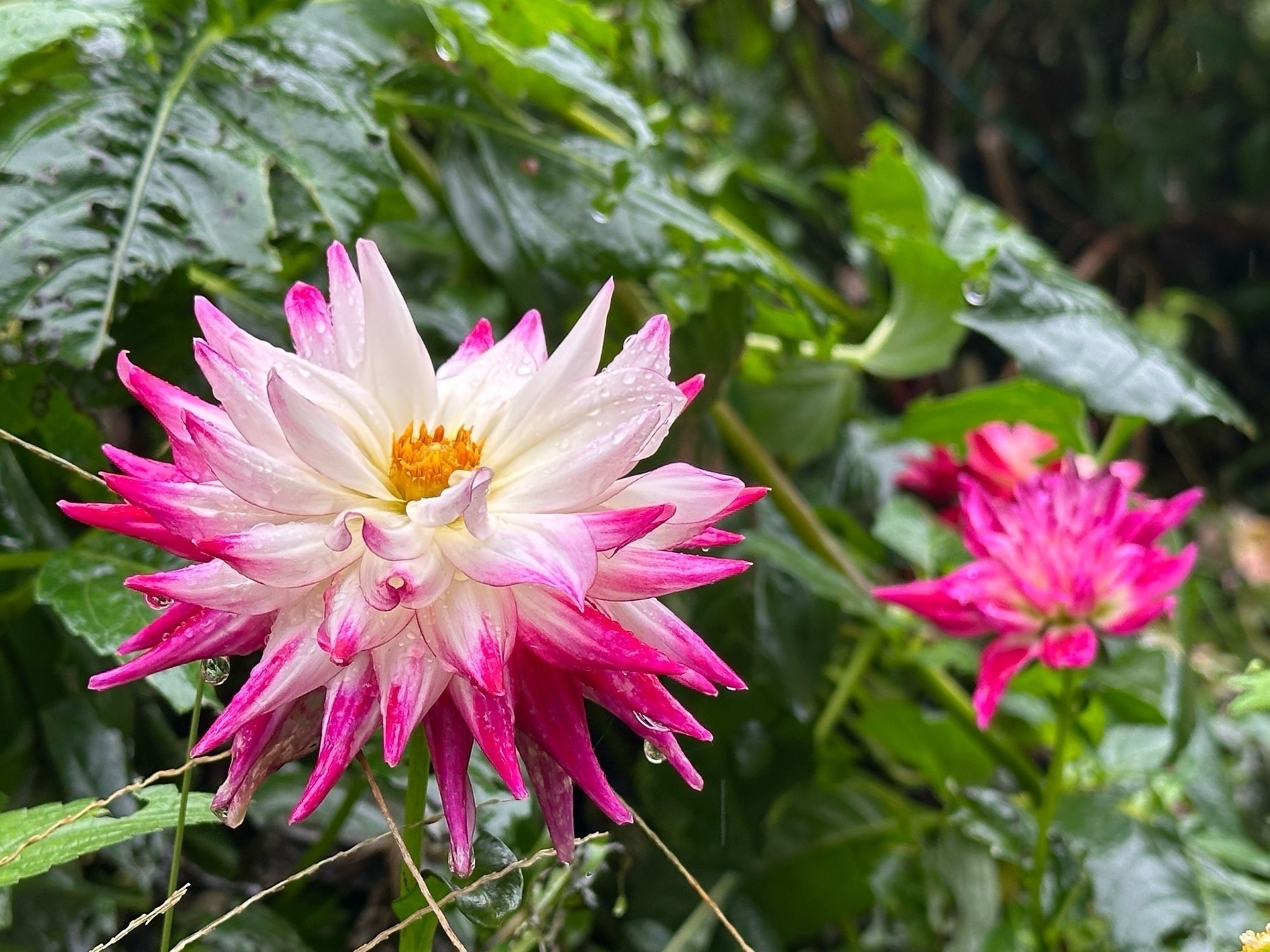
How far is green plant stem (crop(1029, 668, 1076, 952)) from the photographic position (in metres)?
0.59

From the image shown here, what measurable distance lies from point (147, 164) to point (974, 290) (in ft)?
1.98

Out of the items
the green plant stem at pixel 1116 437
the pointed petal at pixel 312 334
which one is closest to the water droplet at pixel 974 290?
the green plant stem at pixel 1116 437

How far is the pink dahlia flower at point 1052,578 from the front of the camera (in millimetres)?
596

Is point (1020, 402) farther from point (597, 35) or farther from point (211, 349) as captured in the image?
point (211, 349)

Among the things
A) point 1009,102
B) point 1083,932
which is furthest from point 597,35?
point 1009,102

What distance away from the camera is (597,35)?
0.78 meters

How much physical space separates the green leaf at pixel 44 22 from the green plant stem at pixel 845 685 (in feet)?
2.06

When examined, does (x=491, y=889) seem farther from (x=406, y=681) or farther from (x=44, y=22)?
(x=44, y=22)

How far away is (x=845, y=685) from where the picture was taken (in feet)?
2.61

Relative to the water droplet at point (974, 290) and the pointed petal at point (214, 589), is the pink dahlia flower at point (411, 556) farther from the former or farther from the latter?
the water droplet at point (974, 290)

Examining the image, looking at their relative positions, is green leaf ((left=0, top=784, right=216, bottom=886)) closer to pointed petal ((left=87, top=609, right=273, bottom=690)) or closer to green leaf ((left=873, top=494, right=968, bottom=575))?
pointed petal ((left=87, top=609, right=273, bottom=690))

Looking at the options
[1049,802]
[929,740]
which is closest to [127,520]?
[1049,802]

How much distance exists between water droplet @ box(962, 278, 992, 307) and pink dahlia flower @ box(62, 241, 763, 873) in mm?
520

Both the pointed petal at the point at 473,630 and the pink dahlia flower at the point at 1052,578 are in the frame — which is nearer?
the pointed petal at the point at 473,630
